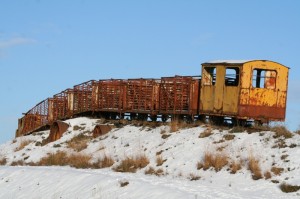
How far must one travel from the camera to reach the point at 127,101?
97.5 feet

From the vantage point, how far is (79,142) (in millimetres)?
26016

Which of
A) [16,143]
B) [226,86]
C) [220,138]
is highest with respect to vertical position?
[226,86]

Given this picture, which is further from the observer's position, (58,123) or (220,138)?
(58,123)

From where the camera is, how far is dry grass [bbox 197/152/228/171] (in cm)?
1678

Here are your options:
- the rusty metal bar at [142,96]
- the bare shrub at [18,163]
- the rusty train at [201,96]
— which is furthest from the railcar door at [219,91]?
the bare shrub at [18,163]

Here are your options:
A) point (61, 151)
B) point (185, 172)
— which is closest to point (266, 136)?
point (185, 172)

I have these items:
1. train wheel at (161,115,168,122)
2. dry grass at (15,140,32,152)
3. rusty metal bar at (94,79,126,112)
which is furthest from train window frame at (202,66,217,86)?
dry grass at (15,140,32,152)

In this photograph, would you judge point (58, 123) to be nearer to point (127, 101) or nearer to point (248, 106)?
point (127, 101)

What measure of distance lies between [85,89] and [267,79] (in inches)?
585

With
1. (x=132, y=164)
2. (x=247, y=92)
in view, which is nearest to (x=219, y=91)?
(x=247, y=92)

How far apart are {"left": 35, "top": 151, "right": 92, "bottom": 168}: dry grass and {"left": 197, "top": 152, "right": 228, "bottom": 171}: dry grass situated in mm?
5247

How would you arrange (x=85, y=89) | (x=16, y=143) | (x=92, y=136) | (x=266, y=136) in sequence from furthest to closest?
(x=85, y=89)
(x=16, y=143)
(x=92, y=136)
(x=266, y=136)

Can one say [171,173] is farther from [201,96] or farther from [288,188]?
[201,96]

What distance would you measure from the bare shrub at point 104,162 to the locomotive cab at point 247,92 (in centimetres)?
498
